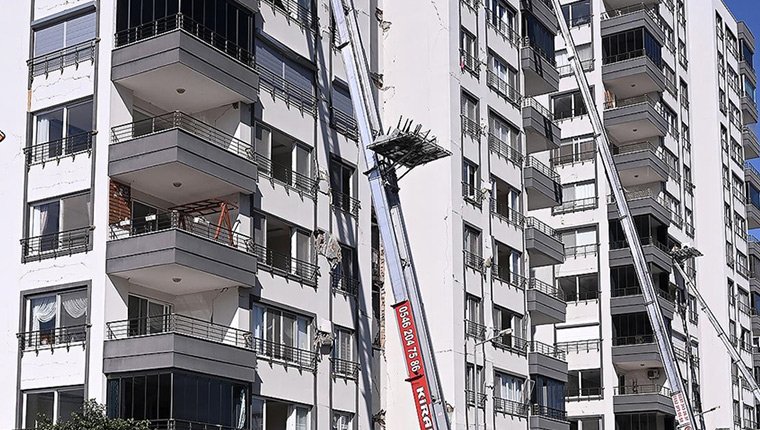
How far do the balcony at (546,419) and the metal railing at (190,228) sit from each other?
22.4m

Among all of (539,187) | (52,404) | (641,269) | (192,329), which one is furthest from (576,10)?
(52,404)

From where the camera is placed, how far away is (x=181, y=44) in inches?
1768

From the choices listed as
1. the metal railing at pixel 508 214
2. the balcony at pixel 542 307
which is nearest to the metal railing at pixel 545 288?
the balcony at pixel 542 307

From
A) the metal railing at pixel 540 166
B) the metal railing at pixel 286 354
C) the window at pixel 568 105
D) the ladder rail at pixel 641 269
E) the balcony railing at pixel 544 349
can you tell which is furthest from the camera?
the window at pixel 568 105

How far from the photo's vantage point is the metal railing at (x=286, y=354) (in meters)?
48.2

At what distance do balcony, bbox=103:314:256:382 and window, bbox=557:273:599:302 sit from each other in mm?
41519

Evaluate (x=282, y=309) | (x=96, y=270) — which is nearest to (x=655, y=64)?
(x=282, y=309)

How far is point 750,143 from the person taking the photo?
116 meters

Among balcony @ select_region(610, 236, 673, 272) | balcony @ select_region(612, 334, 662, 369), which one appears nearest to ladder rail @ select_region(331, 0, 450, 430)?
balcony @ select_region(610, 236, 673, 272)

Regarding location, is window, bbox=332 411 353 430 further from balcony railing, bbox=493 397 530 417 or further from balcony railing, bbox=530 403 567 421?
balcony railing, bbox=530 403 567 421

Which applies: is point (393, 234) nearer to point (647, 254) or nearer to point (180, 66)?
point (180, 66)

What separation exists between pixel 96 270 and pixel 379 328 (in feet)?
57.8

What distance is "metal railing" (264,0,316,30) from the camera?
175 feet

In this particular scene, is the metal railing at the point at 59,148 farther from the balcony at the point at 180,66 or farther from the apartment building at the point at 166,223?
the balcony at the point at 180,66
